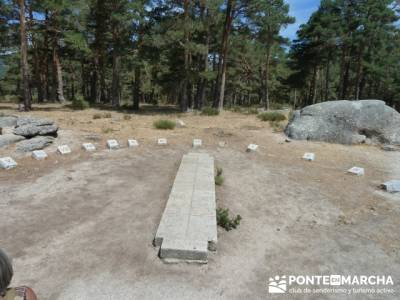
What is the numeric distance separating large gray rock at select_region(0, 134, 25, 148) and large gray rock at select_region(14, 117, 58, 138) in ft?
0.44

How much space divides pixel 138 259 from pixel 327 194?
4.29 metres

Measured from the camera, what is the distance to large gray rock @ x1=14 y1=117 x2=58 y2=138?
8312 mm

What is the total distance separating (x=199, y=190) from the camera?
17.3ft

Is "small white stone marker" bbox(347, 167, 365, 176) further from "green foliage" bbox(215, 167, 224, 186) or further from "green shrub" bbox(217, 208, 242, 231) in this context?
"green shrub" bbox(217, 208, 242, 231)

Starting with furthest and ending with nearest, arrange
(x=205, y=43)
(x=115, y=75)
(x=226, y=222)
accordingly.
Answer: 1. (x=205, y=43)
2. (x=115, y=75)
3. (x=226, y=222)

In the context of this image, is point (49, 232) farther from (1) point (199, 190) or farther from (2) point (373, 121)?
(2) point (373, 121)

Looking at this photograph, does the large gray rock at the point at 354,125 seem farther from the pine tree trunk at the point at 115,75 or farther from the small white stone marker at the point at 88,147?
the pine tree trunk at the point at 115,75

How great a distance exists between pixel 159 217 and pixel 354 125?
8582 mm

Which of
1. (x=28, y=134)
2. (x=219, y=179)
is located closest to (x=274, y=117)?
(x=219, y=179)

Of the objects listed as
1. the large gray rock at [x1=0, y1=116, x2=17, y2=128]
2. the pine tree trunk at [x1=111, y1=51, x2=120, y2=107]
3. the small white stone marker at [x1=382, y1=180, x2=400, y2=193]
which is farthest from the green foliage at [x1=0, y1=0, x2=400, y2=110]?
the small white stone marker at [x1=382, y1=180, x2=400, y2=193]

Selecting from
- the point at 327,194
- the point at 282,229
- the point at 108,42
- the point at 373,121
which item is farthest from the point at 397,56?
the point at 282,229

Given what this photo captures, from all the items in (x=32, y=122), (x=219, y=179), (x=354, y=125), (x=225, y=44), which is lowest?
(x=219, y=179)

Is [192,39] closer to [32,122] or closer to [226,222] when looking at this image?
[32,122]

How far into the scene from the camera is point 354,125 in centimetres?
1003
